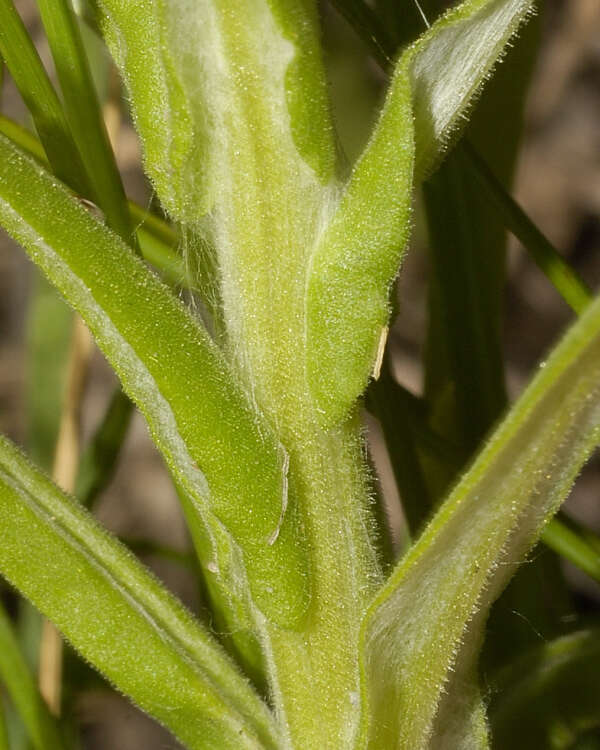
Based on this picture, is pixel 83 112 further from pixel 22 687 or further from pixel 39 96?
pixel 22 687

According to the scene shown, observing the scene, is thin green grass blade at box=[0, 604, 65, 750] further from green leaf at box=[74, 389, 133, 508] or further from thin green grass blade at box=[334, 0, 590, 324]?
thin green grass blade at box=[334, 0, 590, 324]

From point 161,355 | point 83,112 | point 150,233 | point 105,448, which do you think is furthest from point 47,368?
point 161,355

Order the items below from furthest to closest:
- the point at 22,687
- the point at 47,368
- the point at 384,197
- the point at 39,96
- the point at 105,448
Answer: the point at 47,368 → the point at 105,448 → the point at 22,687 → the point at 39,96 → the point at 384,197

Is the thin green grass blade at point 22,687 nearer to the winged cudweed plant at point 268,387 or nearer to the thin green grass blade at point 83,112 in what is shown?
the winged cudweed plant at point 268,387

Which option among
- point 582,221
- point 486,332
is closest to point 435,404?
point 486,332

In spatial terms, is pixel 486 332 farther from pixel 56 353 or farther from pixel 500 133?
pixel 56 353

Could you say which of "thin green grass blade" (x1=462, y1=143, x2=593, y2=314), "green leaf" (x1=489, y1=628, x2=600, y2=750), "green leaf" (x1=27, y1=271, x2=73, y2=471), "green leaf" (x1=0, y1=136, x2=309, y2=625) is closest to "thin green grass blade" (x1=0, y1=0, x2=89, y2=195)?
Answer: "green leaf" (x1=0, y1=136, x2=309, y2=625)
